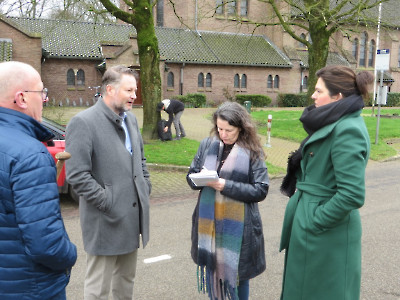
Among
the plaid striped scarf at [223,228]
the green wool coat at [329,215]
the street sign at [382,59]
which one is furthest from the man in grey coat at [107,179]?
the street sign at [382,59]

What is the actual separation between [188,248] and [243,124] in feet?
8.26

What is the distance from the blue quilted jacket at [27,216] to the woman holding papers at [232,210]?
3.97 ft

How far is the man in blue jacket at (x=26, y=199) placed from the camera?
200cm

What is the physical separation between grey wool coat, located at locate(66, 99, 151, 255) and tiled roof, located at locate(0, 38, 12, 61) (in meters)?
22.3

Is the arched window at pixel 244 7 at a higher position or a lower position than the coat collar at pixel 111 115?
higher

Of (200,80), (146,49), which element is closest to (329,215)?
(146,49)

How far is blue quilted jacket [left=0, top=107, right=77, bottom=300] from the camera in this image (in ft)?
6.54

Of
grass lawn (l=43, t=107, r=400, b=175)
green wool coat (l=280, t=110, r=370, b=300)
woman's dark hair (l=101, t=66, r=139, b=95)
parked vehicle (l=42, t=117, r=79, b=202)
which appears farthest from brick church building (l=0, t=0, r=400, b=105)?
green wool coat (l=280, t=110, r=370, b=300)

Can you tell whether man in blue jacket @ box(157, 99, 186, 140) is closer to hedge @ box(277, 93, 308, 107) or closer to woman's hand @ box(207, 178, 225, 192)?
woman's hand @ box(207, 178, 225, 192)

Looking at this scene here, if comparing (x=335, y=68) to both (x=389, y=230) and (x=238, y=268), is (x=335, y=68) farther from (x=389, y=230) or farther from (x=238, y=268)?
(x=389, y=230)

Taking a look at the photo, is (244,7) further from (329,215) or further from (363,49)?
(329,215)

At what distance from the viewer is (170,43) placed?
32.0 metres

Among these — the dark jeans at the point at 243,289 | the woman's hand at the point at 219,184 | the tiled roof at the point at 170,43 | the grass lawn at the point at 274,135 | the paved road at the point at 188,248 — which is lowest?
the paved road at the point at 188,248

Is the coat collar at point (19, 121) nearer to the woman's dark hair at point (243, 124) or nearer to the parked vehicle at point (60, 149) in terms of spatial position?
the woman's dark hair at point (243, 124)
